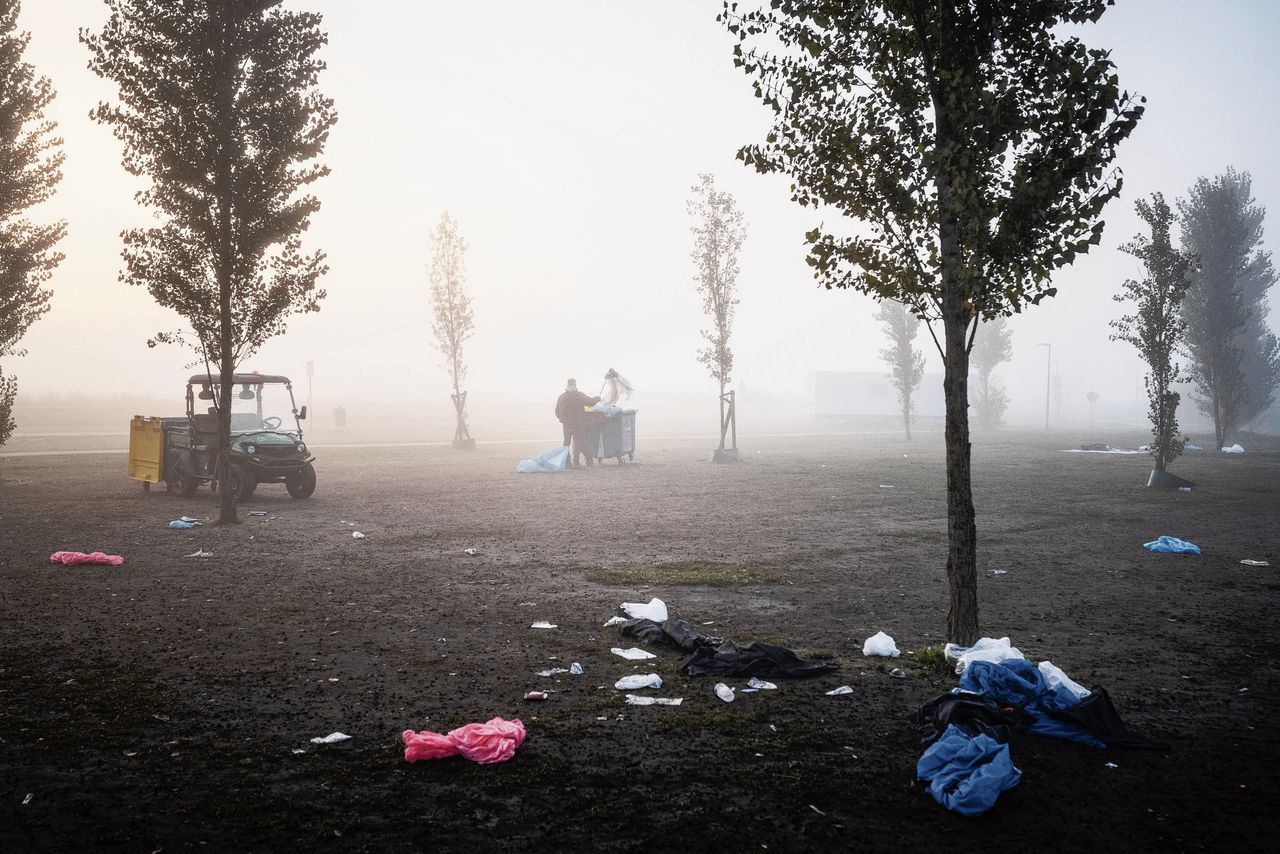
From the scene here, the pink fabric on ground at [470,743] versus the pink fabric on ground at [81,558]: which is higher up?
the pink fabric on ground at [81,558]

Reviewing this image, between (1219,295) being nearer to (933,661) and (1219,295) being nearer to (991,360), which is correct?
(991,360)

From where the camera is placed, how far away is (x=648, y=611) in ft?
25.2

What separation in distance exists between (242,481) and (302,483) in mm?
1304

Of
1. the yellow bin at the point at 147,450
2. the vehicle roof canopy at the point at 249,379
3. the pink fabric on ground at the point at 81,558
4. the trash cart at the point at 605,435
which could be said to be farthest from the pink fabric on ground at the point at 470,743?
the trash cart at the point at 605,435

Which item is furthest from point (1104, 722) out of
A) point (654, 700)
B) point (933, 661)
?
point (654, 700)

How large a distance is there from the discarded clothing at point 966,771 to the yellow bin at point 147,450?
1852cm

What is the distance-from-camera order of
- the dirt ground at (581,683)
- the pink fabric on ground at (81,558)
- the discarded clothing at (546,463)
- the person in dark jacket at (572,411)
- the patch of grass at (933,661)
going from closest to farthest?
1. the dirt ground at (581,683)
2. the patch of grass at (933,661)
3. the pink fabric on ground at (81,558)
4. the discarded clothing at (546,463)
5. the person in dark jacket at (572,411)

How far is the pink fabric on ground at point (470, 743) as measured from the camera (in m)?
4.52

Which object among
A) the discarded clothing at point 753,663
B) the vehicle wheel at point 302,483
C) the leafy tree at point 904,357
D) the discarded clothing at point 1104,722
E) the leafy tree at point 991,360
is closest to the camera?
the discarded clothing at point 1104,722

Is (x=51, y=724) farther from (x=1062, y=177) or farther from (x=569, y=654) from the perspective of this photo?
(x=1062, y=177)

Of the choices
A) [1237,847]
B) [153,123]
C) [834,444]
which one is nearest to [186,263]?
[153,123]

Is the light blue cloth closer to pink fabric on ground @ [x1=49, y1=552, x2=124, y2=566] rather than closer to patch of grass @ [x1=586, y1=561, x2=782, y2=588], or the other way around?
patch of grass @ [x1=586, y1=561, x2=782, y2=588]

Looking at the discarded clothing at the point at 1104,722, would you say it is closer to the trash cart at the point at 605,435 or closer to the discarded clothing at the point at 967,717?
the discarded clothing at the point at 967,717

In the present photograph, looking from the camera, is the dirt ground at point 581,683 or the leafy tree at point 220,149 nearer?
the dirt ground at point 581,683
